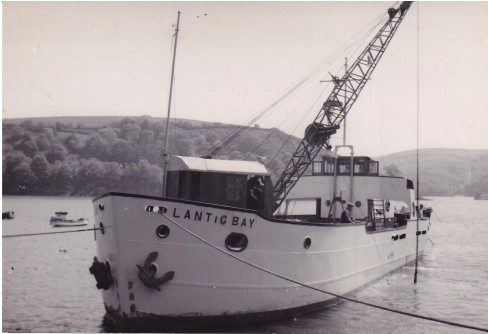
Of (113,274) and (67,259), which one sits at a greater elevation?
(113,274)

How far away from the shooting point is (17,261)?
3303 cm

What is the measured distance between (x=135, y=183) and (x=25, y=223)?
4656cm

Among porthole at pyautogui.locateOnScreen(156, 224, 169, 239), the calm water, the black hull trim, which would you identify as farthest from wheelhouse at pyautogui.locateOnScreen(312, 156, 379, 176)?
porthole at pyautogui.locateOnScreen(156, 224, 169, 239)

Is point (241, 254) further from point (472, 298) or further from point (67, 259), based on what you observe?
point (67, 259)

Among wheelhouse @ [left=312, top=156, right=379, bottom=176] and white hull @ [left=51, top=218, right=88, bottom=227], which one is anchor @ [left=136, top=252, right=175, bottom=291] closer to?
wheelhouse @ [left=312, top=156, right=379, bottom=176]

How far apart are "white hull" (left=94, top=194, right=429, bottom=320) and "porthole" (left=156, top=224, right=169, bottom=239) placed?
0.09 metres

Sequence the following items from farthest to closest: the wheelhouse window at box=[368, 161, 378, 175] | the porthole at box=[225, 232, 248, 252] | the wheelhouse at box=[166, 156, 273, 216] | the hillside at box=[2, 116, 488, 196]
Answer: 1. the hillside at box=[2, 116, 488, 196]
2. the wheelhouse window at box=[368, 161, 378, 175]
3. the wheelhouse at box=[166, 156, 273, 216]
4. the porthole at box=[225, 232, 248, 252]

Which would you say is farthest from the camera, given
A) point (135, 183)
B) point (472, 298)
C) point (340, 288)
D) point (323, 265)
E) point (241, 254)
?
point (135, 183)

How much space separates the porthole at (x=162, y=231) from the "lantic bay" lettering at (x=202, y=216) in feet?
1.27

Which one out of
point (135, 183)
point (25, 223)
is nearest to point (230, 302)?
point (25, 223)

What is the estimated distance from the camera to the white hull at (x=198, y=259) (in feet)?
42.7

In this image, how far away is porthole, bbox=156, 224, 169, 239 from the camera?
43.0 feet

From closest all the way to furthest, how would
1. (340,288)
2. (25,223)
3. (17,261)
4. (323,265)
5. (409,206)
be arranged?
(323,265) < (340,288) < (409,206) < (17,261) < (25,223)

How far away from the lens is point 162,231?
1320 cm
